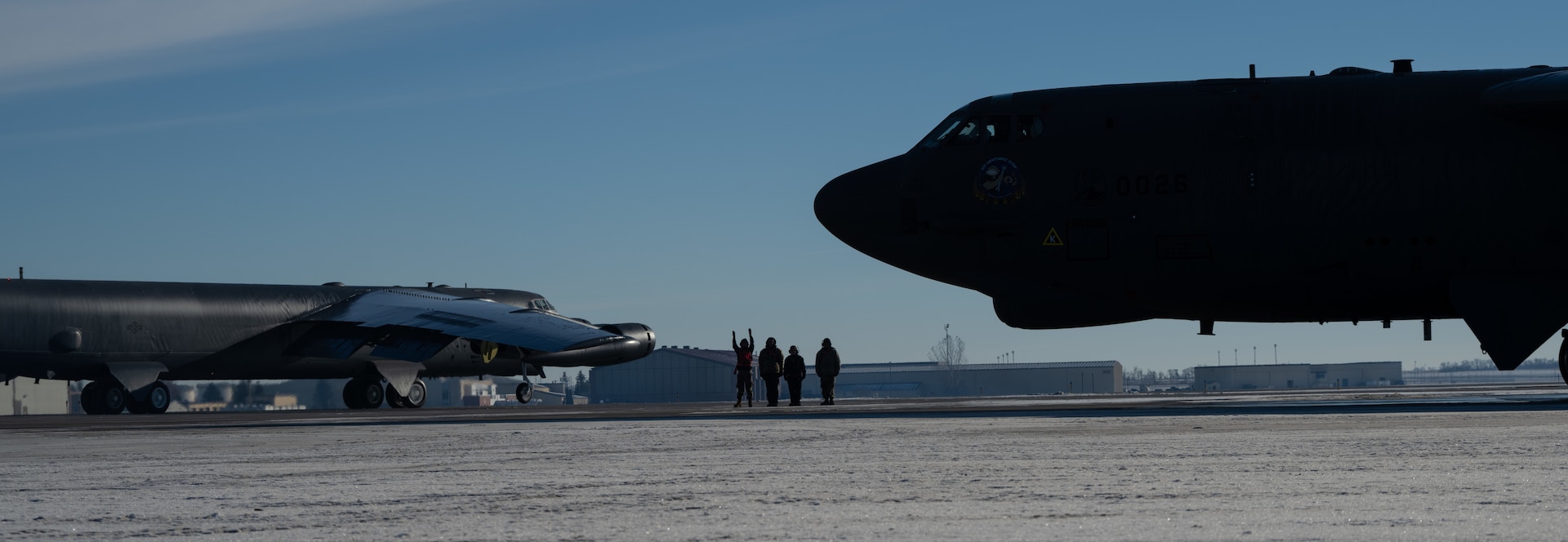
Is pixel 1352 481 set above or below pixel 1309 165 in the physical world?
below

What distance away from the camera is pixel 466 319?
39625mm

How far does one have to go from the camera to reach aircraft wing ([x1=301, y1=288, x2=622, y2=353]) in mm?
36125

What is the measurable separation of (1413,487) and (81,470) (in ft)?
27.8

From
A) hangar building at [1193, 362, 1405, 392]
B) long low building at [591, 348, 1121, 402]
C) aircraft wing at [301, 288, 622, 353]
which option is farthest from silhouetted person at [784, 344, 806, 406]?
hangar building at [1193, 362, 1405, 392]

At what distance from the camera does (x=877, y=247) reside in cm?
2197

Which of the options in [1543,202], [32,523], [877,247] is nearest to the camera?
[32,523]

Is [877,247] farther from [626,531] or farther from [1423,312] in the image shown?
[626,531]

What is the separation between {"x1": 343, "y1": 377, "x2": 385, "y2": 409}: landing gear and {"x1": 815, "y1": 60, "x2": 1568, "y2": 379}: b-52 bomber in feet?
79.6

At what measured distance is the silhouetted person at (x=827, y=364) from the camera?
96.5ft

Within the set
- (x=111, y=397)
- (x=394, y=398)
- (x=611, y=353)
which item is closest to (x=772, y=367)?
(x=611, y=353)

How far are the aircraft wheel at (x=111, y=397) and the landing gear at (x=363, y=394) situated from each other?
19.0ft

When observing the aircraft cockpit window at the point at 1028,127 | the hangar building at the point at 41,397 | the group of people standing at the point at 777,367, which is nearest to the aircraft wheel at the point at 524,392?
the group of people standing at the point at 777,367

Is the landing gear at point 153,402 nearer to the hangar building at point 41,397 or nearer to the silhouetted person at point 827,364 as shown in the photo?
the silhouetted person at point 827,364

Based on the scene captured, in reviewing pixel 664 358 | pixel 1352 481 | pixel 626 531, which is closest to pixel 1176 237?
pixel 1352 481
